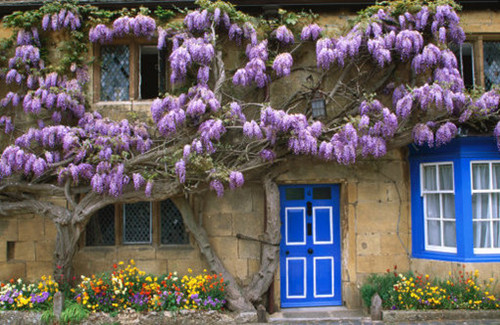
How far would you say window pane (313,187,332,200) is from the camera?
852 centimetres

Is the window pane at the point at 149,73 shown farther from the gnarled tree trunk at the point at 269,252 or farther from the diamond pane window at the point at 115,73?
the gnarled tree trunk at the point at 269,252

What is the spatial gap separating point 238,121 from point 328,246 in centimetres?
282

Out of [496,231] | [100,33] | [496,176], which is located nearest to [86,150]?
[100,33]

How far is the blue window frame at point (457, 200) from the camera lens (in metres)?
7.79

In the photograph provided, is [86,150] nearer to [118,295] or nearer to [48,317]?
[118,295]

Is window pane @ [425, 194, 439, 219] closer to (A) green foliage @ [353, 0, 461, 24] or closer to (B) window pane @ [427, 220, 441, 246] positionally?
(B) window pane @ [427, 220, 441, 246]

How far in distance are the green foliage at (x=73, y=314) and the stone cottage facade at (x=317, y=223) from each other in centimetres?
115

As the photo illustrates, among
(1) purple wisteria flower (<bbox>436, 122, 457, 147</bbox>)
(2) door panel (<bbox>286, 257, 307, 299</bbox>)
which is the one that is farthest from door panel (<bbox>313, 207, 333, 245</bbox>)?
(1) purple wisteria flower (<bbox>436, 122, 457, 147</bbox>)

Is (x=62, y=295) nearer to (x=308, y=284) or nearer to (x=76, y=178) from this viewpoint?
(x=76, y=178)

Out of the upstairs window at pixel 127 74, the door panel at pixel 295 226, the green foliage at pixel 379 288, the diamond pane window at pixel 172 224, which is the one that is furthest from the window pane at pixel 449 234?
the upstairs window at pixel 127 74

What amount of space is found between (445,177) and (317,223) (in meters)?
2.38

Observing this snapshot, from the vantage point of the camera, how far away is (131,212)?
8438 mm

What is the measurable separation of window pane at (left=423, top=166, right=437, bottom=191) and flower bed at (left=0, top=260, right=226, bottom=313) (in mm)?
4013

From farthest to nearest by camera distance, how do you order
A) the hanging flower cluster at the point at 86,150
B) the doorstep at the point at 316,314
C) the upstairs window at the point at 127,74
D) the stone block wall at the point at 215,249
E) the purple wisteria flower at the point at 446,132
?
1. the upstairs window at the point at 127,74
2. the stone block wall at the point at 215,249
3. the doorstep at the point at 316,314
4. the purple wisteria flower at the point at 446,132
5. the hanging flower cluster at the point at 86,150
